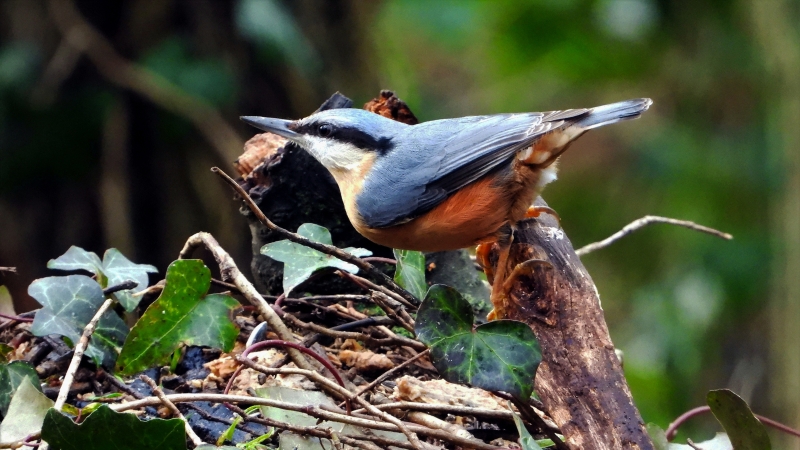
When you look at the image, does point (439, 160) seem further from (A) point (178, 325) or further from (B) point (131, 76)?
(B) point (131, 76)

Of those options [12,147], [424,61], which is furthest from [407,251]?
[424,61]

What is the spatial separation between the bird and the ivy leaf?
1.93 ft

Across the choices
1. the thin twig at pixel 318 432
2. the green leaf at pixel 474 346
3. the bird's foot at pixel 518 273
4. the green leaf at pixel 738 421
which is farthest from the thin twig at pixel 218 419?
the green leaf at pixel 738 421

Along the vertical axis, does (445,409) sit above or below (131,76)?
below

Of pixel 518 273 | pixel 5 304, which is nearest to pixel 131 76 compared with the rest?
pixel 5 304

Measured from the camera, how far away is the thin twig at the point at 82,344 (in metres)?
1.51

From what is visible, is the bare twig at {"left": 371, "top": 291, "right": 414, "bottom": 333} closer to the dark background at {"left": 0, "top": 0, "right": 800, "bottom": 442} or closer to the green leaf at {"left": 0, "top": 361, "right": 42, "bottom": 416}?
the green leaf at {"left": 0, "top": 361, "right": 42, "bottom": 416}

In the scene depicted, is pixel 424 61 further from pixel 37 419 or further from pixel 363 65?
pixel 37 419

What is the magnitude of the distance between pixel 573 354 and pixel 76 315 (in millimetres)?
1152

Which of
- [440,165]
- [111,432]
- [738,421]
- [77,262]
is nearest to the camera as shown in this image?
[111,432]

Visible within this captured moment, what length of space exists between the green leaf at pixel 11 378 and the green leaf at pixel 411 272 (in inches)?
34.2

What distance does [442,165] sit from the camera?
94.0 inches

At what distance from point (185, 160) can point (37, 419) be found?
2.79 metres

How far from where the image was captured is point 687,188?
4.76 metres
